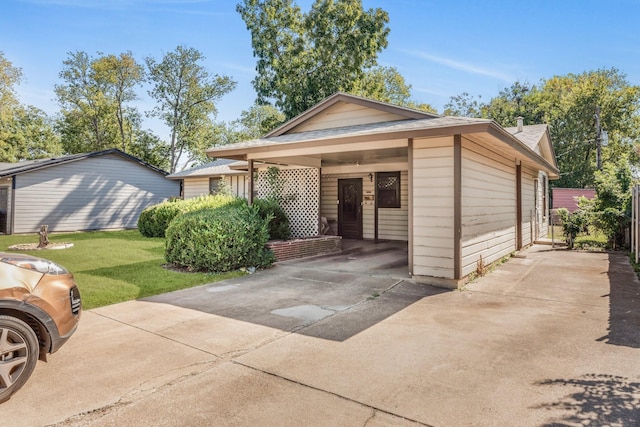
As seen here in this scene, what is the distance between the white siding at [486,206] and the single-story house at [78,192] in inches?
713

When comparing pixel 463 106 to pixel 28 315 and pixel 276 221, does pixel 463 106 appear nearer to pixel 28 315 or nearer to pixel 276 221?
pixel 276 221

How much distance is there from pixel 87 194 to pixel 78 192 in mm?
412

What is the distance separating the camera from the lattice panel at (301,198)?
399 inches

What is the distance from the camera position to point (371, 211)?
12.8 meters

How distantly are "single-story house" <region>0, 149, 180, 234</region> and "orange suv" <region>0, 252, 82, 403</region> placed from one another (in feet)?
55.3

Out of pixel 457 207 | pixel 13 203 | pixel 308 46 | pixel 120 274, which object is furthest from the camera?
pixel 308 46

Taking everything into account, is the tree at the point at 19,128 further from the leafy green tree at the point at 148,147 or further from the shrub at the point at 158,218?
the shrub at the point at 158,218

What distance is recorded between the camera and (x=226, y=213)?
7664 mm

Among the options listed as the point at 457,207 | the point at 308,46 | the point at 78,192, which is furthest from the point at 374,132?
the point at 308,46

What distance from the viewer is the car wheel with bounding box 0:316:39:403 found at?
102 inches

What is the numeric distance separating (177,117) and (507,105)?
28.6 metres

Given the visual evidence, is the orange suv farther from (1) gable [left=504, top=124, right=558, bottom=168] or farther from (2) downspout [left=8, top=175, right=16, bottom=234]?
(2) downspout [left=8, top=175, right=16, bottom=234]

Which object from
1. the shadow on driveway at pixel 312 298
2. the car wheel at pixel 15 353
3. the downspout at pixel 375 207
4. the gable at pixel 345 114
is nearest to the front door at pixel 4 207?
the gable at pixel 345 114

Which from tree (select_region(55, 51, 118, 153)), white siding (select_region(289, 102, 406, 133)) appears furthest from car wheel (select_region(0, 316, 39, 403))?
tree (select_region(55, 51, 118, 153))
